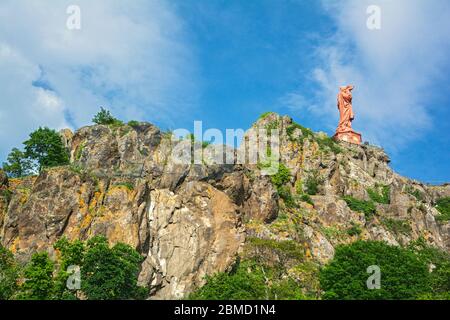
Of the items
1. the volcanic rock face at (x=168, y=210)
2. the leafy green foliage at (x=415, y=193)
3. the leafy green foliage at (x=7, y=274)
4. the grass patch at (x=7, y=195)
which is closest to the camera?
the leafy green foliage at (x=7, y=274)

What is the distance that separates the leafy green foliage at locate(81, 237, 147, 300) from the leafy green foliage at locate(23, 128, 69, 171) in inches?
852

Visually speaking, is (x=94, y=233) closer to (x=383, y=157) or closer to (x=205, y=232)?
(x=205, y=232)

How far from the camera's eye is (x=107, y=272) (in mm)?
44375

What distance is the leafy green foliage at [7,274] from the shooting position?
45.1m

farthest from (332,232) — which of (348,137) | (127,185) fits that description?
(348,137)

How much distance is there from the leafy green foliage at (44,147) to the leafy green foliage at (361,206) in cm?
3542

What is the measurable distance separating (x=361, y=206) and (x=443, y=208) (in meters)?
22.9

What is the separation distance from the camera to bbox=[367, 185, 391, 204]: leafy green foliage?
7812 cm

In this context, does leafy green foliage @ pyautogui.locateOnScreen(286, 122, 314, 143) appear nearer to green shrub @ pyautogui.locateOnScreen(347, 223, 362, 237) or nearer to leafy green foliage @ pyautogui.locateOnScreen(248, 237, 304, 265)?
green shrub @ pyautogui.locateOnScreen(347, 223, 362, 237)

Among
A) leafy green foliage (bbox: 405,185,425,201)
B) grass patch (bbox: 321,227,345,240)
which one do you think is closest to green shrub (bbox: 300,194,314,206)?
grass patch (bbox: 321,227,345,240)

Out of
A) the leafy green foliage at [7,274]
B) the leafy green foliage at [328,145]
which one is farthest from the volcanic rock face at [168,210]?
the leafy green foliage at [328,145]

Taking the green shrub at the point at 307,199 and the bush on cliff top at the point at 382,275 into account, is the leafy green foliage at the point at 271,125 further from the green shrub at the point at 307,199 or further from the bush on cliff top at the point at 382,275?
the bush on cliff top at the point at 382,275

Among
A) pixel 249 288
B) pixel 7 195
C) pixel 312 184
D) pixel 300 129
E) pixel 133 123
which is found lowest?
pixel 249 288

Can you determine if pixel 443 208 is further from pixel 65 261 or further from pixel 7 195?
pixel 7 195
